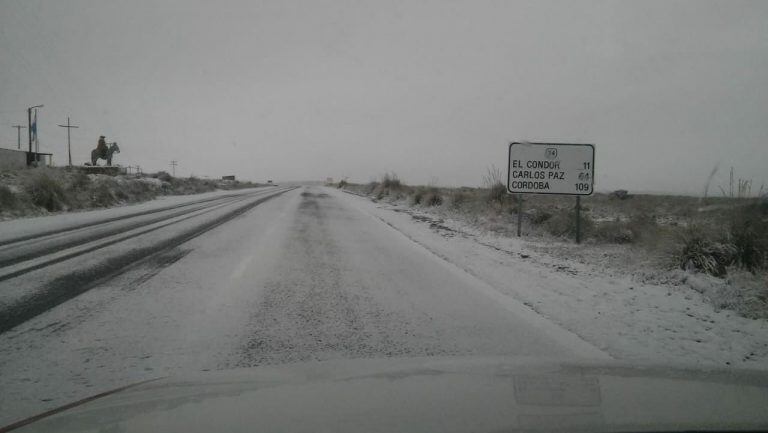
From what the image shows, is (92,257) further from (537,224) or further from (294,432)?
(537,224)

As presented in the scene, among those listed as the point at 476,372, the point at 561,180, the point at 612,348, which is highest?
the point at 561,180

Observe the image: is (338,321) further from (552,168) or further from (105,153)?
(105,153)

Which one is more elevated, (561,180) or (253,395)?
(561,180)

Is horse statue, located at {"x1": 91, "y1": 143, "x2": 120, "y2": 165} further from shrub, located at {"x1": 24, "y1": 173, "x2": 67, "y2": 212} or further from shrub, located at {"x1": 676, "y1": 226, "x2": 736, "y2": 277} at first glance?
shrub, located at {"x1": 676, "y1": 226, "x2": 736, "y2": 277}

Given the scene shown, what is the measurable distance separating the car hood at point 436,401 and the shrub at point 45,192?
2075cm

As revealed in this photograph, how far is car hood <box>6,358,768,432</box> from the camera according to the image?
5.76 ft

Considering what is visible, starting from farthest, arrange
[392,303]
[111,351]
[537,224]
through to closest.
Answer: [537,224], [392,303], [111,351]

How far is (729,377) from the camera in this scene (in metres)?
2.36

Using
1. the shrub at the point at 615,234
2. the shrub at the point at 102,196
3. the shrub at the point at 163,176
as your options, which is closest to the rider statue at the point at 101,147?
the shrub at the point at 163,176

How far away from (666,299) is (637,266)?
2.35 metres

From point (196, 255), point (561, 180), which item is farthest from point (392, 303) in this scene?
point (561, 180)

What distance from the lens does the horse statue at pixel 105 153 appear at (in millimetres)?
43719

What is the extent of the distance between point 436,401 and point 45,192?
22.4m

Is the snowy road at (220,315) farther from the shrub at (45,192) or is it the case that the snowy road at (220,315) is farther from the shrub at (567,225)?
the shrub at (45,192)
